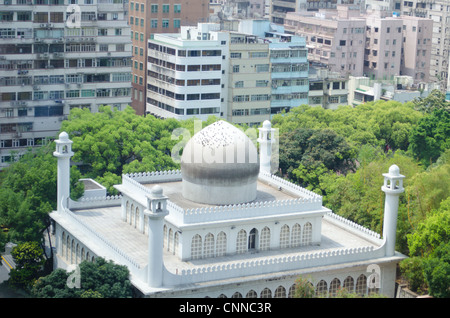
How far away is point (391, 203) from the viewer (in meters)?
61.2

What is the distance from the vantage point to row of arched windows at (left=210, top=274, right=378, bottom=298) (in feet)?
189

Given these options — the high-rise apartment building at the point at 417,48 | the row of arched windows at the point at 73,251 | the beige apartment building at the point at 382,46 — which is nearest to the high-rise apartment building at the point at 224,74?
the beige apartment building at the point at 382,46

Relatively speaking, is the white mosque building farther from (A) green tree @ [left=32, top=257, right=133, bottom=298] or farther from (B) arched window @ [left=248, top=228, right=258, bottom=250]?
(A) green tree @ [left=32, top=257, right=133, bottom=298]

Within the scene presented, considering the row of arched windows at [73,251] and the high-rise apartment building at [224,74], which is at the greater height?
the high-rise apartment building at [224,74]

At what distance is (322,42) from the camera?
145 m

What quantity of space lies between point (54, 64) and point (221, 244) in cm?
4179

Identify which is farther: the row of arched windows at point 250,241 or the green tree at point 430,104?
the green tree at point 430,104

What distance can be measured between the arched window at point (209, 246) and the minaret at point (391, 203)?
10993mm

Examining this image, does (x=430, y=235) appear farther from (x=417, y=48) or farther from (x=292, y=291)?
(x=417, y=48)

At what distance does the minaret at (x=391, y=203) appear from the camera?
60.8 meters

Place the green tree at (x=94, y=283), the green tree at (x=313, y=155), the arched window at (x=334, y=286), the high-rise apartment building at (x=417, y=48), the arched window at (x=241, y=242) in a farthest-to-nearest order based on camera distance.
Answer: the high-rise apartment building at (x=417, y=48), the green tree at (x=313, y=155), the arched window at (x=241, y=242), the arched window at (x=334, y=286), the green tree at (x=94, y=283)

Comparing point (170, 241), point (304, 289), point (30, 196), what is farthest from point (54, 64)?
point (304, 289)

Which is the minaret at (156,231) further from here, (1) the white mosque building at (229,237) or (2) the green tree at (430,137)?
A: (2) the green tree at (430,137)
